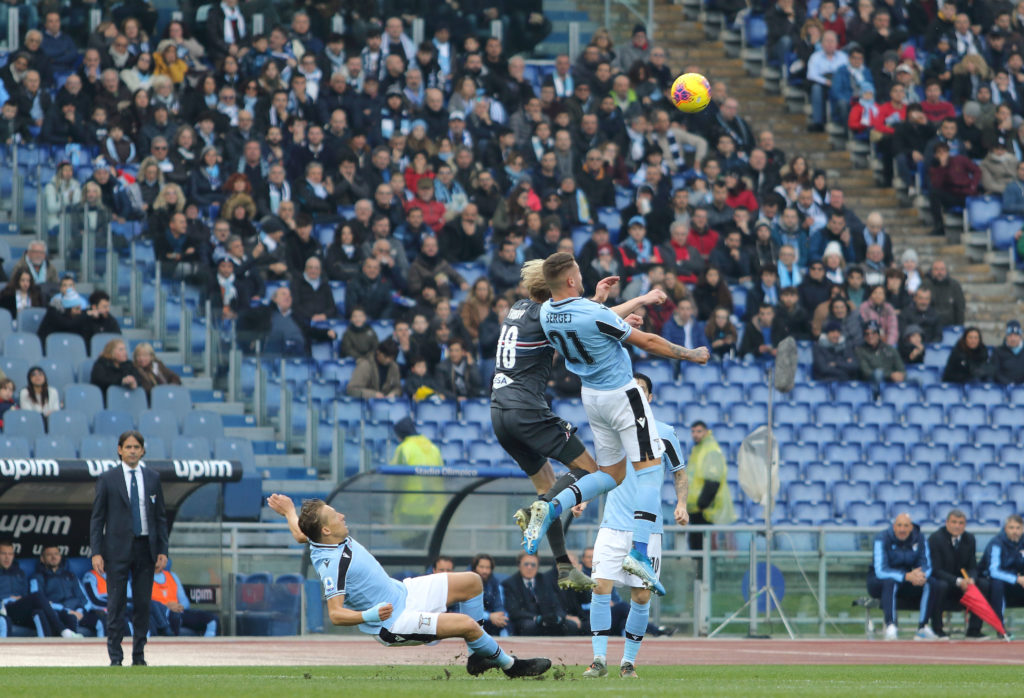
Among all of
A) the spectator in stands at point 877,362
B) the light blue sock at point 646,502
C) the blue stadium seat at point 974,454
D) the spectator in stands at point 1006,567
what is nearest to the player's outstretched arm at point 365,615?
the light blue sock at point 646,502

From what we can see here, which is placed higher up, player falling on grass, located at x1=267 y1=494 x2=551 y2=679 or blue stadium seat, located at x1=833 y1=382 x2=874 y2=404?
blue stadium seat, located at x1=833 y1=382 x2=874 y2=404

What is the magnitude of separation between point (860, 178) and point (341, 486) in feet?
46.3

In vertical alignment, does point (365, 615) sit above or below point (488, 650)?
above

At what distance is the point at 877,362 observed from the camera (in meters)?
23.0

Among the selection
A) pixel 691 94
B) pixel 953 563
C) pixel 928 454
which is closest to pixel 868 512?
pixel 928 454

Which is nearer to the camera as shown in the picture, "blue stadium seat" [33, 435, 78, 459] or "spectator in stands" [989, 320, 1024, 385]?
"blue stadium seat" [33, 435, 78, 459]

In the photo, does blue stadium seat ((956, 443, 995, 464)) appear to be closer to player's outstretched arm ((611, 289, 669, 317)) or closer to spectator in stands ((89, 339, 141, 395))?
spectator in stands ((89, 339, 141, 395))

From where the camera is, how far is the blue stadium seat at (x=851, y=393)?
2286 cm

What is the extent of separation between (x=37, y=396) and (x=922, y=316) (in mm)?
12554

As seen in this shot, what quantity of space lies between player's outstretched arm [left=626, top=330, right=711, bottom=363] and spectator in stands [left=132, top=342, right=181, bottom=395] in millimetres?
10095

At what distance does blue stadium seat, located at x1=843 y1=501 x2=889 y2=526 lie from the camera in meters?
21.8

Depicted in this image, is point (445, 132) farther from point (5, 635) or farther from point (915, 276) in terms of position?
point (5, 635)

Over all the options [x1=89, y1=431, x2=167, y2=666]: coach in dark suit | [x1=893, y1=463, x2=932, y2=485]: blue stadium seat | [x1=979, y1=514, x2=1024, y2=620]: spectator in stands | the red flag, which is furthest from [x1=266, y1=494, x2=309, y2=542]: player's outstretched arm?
[x1=893, y1=463, x2=932, y2=485]: blue stadium seat

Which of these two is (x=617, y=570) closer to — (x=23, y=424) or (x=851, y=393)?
(x=23, y=424)
